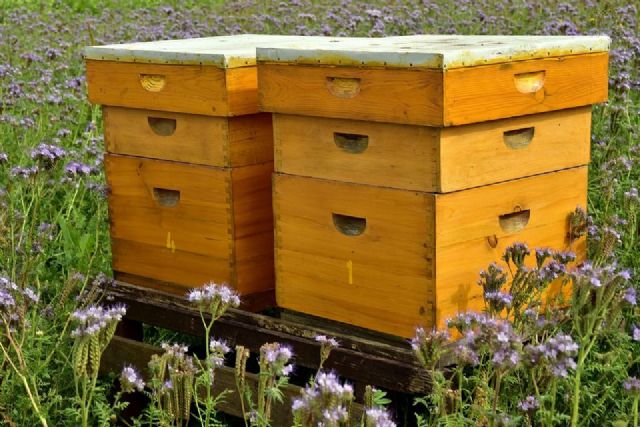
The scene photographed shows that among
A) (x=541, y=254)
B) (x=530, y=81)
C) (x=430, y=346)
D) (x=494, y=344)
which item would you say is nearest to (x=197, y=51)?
(x=530, y=81)

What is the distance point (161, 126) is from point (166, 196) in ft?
0.85

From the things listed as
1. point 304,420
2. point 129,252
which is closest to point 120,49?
point 129,252

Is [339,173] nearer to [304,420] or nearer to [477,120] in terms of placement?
[477,120]

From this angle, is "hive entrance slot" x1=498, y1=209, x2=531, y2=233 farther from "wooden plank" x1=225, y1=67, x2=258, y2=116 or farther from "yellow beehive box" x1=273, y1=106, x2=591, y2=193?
"wooden plank" x1=225, y1=67, x2=258, y2=116

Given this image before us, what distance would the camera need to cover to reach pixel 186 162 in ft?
12.8

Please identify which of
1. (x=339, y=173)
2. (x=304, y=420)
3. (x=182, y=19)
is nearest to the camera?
(x=304, y=420)

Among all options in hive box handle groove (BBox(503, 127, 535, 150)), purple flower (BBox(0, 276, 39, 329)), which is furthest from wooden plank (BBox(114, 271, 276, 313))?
hive box handle groove (BBox(503, 127, 535, 150))

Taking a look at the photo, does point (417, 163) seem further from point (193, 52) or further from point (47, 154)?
point (47, 154)


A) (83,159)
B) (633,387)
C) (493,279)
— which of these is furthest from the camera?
(83,159)

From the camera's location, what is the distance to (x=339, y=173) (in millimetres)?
3416

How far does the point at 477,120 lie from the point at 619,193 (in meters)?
1.47

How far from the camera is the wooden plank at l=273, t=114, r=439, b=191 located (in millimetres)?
3188

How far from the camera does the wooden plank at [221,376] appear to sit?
3277 millimetres

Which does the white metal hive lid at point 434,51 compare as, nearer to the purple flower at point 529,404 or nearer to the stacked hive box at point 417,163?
the stacked hive box at point 417,163
